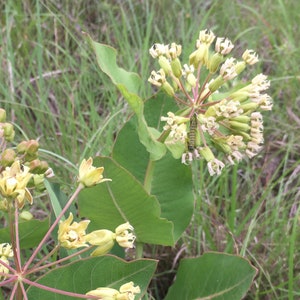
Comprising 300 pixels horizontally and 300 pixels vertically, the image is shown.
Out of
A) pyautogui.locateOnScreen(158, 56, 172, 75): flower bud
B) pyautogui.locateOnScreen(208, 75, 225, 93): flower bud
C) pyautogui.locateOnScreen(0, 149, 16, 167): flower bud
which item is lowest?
pyautogui.locateOnScreen(0, 149, 16, 167): flower bud

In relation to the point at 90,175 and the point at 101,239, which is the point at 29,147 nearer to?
the point at 90,175

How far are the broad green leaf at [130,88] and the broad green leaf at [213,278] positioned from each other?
1.05ft

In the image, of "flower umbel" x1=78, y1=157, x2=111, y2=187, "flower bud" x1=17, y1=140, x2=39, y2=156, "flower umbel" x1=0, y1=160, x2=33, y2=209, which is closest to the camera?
"flower umbel" x1=0, y1=160, x2=33, y2=209

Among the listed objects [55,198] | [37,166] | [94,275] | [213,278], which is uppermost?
[37,166]

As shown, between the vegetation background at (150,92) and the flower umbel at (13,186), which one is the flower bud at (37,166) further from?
the vegetation background at (150,92)

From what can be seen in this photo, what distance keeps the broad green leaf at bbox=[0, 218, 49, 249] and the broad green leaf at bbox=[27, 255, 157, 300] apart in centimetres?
17

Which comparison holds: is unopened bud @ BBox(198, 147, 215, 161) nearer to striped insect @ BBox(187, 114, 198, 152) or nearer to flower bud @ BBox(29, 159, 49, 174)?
striped insect @ BBox(187, 114, 198, 152)

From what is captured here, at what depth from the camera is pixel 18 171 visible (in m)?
1.14

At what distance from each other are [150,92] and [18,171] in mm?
1326

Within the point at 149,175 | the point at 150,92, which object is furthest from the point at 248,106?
the point at 150,92

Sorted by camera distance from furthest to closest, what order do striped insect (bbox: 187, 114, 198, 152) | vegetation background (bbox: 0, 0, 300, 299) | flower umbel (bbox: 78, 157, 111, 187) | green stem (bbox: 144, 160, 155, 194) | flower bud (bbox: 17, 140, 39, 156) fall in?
vegetation background (bbox: 0, 0, 300, 299)
green stem (bbox: 144, 160, 155, 194)
striped insect (bbox: 187, 114, 198, 152)
flower bud (bbox: 17, 140, 39, 156)
flower umbel (bbox: 78, 157, 111, 187)

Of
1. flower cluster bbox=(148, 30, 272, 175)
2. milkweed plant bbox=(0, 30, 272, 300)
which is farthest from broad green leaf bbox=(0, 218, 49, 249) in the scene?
flower cluster bbox=(148, 30, 272, 175)

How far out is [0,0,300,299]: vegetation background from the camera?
180 cm

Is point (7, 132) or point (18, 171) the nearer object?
Result: point (18, 171)
